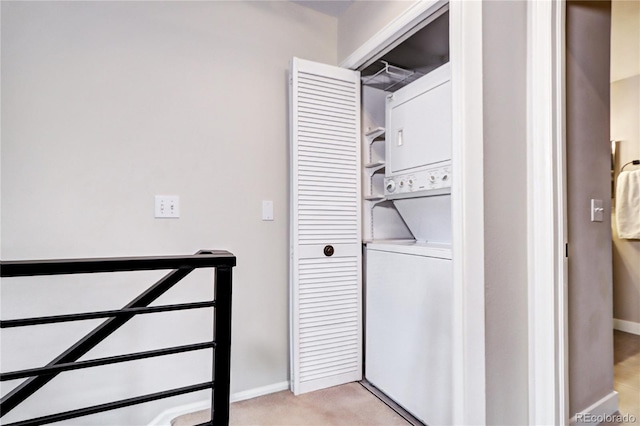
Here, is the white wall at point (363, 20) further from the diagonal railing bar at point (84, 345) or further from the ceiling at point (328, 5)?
the diagonal railing bar at point (84, 345)

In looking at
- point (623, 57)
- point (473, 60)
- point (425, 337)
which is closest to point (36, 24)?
point (473, 60)

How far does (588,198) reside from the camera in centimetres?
166

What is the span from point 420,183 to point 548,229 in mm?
664

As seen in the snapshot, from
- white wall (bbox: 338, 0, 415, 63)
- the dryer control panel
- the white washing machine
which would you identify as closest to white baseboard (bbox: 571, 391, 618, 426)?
the white washing machine

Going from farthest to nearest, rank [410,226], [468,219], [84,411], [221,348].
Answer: [410,226] → [468,219] → [221,348] → [84,411]

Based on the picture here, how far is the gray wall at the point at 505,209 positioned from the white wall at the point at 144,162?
1.17 meters

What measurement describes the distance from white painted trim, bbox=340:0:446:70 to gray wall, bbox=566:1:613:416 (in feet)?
2.16

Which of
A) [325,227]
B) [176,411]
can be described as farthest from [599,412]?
[176,411]

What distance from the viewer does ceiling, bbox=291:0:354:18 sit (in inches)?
84.3

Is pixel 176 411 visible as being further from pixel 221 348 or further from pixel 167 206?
pixel 221 348

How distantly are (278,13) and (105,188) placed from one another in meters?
1.44

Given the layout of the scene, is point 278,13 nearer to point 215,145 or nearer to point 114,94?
point 215,145

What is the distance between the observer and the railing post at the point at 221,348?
927 mm

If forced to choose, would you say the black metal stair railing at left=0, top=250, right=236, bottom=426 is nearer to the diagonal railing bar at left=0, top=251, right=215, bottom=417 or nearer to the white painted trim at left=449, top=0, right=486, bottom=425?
the diagonal railing bar at left=0, top=251, right=215, bottom=417
